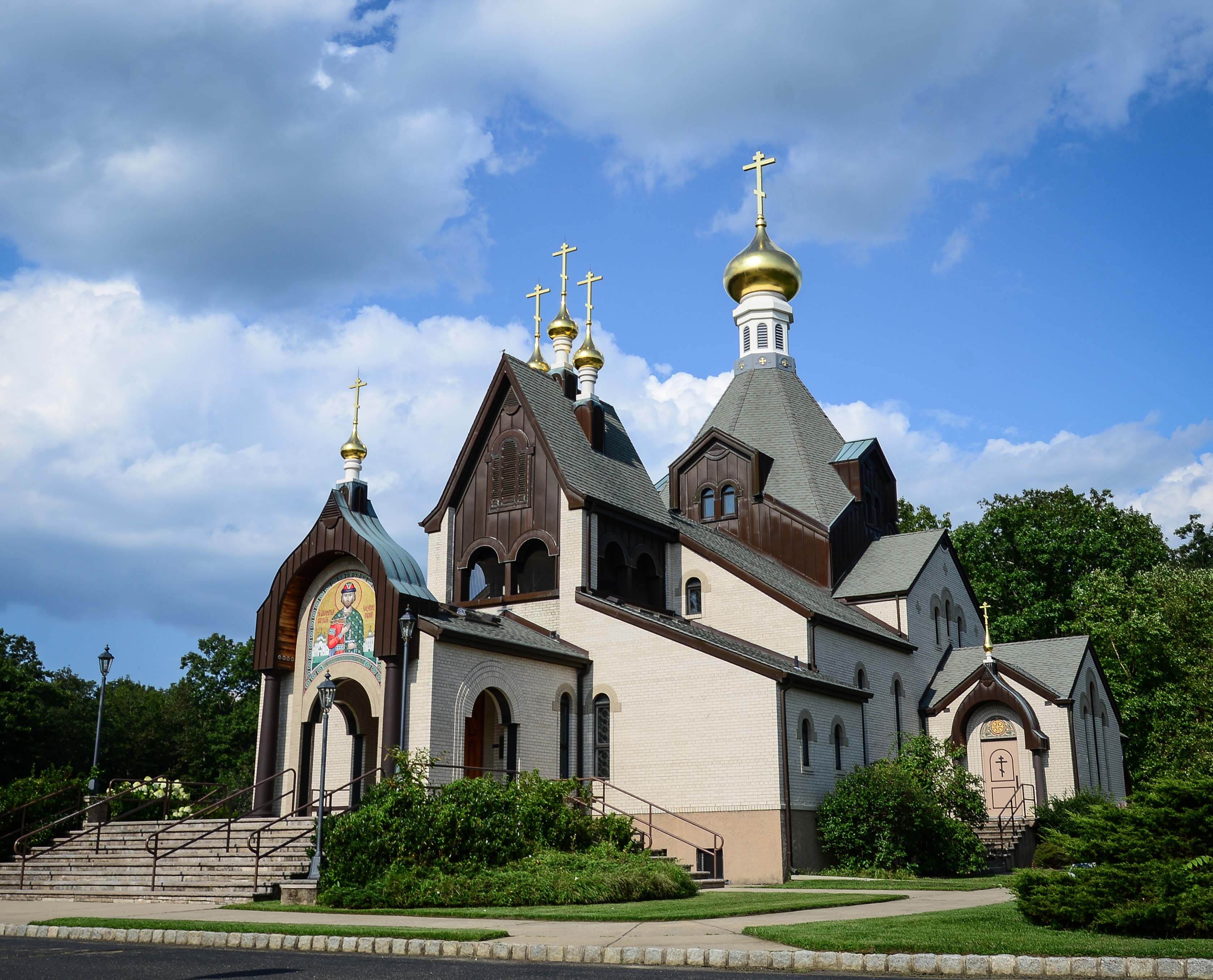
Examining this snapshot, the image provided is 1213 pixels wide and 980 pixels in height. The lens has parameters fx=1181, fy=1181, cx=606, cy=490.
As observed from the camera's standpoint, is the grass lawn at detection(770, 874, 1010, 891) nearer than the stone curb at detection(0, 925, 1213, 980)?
No

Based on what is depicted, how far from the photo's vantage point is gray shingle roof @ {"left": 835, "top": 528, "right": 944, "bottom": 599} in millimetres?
34156

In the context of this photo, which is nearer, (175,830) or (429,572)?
(175,830)

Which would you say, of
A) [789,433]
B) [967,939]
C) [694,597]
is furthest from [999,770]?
[967,939]

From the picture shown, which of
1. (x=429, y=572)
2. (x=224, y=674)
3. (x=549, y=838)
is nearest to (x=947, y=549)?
(x=429, y=572)

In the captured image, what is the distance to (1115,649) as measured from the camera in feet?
144

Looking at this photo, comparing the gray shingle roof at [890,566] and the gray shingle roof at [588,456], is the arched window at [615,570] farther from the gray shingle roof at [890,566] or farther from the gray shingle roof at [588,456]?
the gray shingle roof at [890,566]

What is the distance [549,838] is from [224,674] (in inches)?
1868

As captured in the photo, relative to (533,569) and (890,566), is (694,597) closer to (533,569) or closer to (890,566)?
(533,569)

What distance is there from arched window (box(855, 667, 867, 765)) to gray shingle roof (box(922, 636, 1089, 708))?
366 cm

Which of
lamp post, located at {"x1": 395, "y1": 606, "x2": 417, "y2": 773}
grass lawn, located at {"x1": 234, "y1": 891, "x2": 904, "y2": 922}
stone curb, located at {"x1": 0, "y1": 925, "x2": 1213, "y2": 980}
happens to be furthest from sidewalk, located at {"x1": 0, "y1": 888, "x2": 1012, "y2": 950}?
lamp post, located at {"x1": 395, "y1": 606, "x2": 417, "y2": 773}

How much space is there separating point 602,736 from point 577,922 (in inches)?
511

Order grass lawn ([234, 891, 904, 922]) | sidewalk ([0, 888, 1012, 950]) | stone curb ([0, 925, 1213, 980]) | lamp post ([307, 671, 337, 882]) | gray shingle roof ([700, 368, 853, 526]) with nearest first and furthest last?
stone curb ([0, 925, 1213, 980])
sidewalk ([0, 888, 1012, 950])
grass lawn ([234, 891, 904, 922])
lamp post ([307, 671, 337, 882])
gray shingle roof ([700, 368, 853, 526])

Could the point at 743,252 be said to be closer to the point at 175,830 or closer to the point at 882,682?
the point at 882,682

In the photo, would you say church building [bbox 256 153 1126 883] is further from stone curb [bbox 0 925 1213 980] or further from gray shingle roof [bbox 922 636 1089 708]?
stone curb [bbox 0 925 1213 980]
